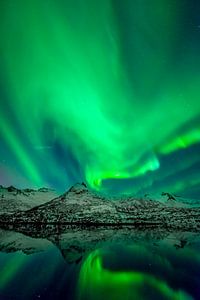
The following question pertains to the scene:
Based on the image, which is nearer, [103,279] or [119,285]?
[119,285]

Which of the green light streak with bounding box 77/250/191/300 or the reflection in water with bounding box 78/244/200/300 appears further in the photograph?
the reflection in water with bounding box 78/244/200/300

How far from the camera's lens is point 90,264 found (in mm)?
17891

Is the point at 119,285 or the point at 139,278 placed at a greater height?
the point at 139,278

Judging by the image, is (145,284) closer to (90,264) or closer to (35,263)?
(90,264)

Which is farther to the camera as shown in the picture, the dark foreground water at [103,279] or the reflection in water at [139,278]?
the reflection in water at [139,278]

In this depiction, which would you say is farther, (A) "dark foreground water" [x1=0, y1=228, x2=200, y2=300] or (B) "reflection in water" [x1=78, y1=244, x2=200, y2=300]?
(B) "reflection in water" [x1=78, y1=244, x2=200, y2=300]

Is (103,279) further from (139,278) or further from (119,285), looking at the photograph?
(119,285)

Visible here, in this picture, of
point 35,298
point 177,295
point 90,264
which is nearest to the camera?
point 35,298

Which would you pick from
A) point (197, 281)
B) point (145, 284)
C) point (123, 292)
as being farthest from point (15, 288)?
point (197, 281)

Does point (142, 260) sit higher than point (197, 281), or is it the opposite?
point (142, 260)

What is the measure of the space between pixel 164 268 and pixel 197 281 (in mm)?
3765

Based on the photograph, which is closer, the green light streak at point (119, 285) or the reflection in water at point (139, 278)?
the green light streak at point (119, 285)

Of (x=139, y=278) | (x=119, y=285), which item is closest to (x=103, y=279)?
(x=139, y=278)

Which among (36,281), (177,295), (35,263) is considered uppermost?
(35,263)
